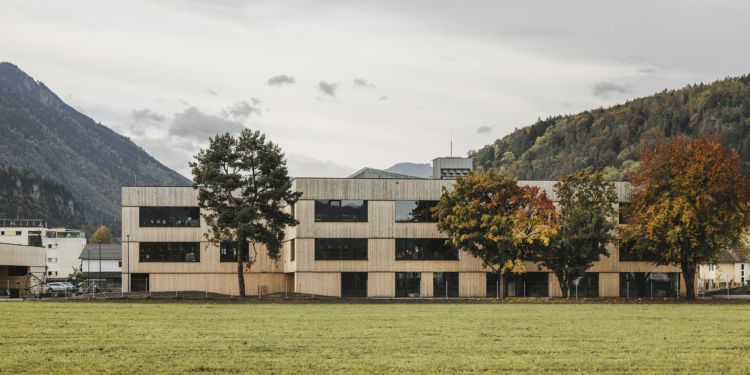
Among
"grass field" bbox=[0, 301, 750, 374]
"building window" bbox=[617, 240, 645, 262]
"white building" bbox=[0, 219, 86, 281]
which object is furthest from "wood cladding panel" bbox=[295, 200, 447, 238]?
"white building" bbox=[0, 219, 86, 281]

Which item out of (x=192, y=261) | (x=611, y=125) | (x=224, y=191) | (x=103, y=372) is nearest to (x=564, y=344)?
(x=103, y=372)

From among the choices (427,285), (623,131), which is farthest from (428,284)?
(623,131)

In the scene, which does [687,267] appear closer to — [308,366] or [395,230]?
[395,230]

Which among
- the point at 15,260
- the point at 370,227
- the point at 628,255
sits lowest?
the point at 15,260

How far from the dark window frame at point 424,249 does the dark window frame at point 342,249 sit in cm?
255

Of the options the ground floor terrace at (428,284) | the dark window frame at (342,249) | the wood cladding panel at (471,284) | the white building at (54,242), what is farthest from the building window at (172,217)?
the white building at (54,242)

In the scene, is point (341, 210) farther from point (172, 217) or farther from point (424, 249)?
point (172, 217)

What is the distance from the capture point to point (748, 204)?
1895 inches

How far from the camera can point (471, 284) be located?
5441 cm

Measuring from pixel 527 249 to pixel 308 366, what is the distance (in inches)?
1420

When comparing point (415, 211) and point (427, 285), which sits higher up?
A: point (415, 211)

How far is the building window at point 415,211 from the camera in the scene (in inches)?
2120

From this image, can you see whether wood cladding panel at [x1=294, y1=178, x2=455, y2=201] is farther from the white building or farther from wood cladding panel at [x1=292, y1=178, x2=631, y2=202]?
the white building

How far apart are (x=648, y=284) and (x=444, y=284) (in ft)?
55.6
